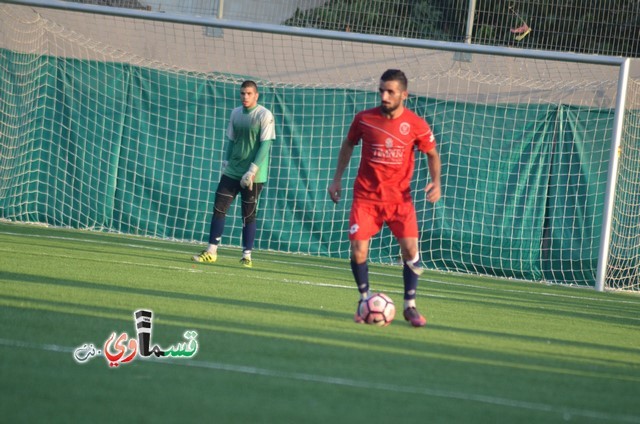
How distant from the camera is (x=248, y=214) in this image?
11.9 m

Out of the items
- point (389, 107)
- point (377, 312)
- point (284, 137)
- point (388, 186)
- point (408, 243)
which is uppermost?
point (284, 137)

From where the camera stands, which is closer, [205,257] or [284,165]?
[205,257]

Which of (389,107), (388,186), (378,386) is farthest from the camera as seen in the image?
(388,186)

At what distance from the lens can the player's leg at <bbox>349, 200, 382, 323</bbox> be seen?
25.5 feet

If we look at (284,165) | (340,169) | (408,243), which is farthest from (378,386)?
(284,165)

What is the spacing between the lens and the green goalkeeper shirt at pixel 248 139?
11.7m

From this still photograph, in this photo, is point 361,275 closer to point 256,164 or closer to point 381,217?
point 381,217

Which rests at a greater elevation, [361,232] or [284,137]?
[284,137]

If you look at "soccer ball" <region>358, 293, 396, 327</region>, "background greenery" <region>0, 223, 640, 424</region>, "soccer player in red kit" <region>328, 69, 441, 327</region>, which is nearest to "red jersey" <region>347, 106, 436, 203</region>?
"soccer player in red kit" <region>328, 69, 441, 327</region>

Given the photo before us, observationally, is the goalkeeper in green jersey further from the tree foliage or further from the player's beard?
the tree foliage

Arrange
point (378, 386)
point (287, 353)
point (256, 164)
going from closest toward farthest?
point (378, 386), point (287, 353), point (256, 164)

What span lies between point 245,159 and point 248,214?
2.16 ft

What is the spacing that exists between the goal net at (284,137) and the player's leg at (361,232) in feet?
24.7

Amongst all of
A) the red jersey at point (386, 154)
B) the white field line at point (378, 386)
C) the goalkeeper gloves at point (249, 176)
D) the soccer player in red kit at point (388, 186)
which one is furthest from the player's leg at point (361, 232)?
the goalkeeper gloves at point (249, 176)
